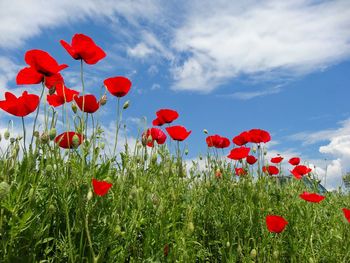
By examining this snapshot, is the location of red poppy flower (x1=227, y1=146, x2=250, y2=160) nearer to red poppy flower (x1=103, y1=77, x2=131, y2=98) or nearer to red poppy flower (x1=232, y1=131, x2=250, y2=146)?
red poppy flower (x1=232, y1=131, x2=250, y2=146)

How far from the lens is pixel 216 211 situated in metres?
3.82

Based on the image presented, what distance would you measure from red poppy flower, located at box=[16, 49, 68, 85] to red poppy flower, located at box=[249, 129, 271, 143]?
2.30 meters

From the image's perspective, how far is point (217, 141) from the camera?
4406 mm

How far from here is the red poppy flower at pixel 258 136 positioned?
433cm

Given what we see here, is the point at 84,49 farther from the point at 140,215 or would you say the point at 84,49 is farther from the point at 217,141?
the point at 217,141

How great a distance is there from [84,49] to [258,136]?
88.2 inches

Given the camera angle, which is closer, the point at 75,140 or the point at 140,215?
the point at 75,140

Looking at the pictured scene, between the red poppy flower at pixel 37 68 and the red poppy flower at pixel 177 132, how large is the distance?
1293mm

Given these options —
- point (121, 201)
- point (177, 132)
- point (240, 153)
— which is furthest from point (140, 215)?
point (240, 153)

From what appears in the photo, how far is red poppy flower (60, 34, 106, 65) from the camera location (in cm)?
262

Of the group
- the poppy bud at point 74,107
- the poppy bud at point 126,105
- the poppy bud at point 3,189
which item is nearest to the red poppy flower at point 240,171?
the poppy bud at point 126,105

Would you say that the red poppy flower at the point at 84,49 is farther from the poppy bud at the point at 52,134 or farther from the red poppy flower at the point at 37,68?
the poppy bud at the point at 52,134

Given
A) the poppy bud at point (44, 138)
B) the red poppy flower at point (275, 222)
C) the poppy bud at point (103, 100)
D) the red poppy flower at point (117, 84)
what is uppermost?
the red poppy flower at point (117, 84)

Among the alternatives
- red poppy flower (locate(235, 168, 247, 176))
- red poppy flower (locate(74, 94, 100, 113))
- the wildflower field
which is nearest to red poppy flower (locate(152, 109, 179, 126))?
the wildflower field
